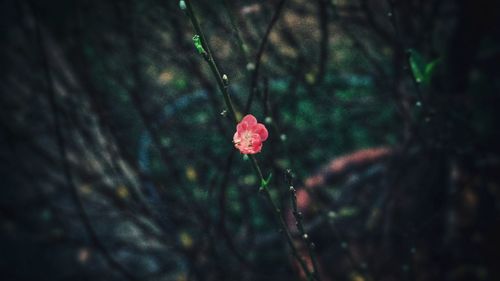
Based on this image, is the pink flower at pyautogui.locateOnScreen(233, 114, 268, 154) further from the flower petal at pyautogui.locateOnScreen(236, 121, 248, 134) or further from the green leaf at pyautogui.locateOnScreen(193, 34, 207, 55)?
the green leaf at pyautogui.locateOnScreen(193, 34, 207, 55)

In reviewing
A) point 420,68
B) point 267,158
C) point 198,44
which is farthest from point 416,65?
point 198,44

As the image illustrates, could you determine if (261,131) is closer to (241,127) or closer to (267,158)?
(241,127)

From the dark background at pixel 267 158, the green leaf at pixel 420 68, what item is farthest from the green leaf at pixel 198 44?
the green leaf at pixel 420 68

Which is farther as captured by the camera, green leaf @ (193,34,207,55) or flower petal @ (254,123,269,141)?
flower petal @ (254,123,269,141)

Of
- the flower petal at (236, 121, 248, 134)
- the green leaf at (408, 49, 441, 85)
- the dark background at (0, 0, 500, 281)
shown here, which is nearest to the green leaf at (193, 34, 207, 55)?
the flower petal at (236, 121, 248, 134)

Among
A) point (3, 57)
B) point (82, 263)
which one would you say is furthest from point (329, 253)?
point (3, 57)

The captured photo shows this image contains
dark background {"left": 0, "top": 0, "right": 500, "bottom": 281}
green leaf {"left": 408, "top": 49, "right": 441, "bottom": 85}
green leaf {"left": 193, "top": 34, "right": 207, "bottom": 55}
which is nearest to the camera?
green leaf {"left": 193, "top": 34, "right": 207, "bottom": 55}
